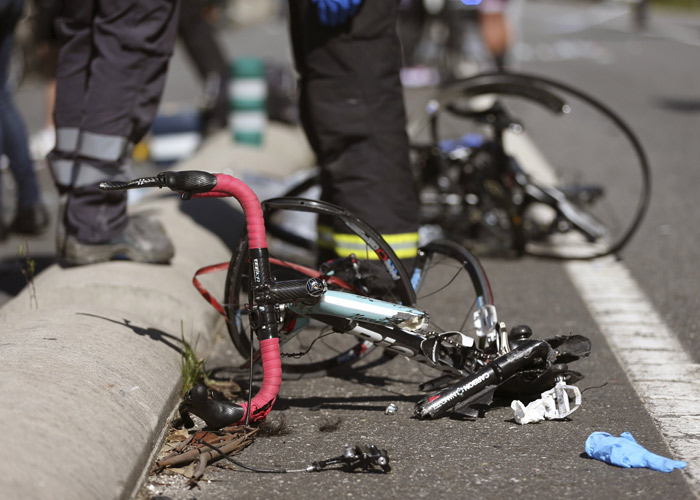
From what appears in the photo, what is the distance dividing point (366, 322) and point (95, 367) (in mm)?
772

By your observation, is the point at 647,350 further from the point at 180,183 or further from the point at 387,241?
the point at 180,183

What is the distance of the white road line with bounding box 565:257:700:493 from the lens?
2.80 meters

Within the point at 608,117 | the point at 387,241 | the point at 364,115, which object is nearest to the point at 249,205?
the point at 387,241

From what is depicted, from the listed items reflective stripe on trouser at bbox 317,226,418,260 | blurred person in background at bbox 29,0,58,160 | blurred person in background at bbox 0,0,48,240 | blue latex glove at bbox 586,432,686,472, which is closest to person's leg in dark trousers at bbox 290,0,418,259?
reflective stripe on trouser at bbox 317,226,418,260

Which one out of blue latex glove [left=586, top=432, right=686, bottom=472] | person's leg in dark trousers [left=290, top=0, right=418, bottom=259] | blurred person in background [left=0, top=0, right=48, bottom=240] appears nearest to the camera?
blue latex glove [left=586, top=432, right=686, bottom=472]

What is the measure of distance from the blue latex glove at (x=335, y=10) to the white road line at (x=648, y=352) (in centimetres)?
146

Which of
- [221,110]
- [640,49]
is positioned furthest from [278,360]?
[640,49]

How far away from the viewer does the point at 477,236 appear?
4625mm

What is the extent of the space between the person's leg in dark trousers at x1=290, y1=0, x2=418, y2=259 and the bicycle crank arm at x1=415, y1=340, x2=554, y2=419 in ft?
2.33

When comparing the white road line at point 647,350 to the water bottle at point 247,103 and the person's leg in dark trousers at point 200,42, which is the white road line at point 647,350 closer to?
the water bottle at point 247,103

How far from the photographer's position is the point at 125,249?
381cm

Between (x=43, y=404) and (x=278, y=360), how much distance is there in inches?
25.1

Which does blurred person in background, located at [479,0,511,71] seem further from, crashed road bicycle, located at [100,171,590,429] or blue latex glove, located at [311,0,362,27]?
crashed road bicycle, located at [100,171,590,429]

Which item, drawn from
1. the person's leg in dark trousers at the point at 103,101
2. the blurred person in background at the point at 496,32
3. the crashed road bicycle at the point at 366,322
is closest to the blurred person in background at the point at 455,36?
the blurred person in background at the point at 496,32
